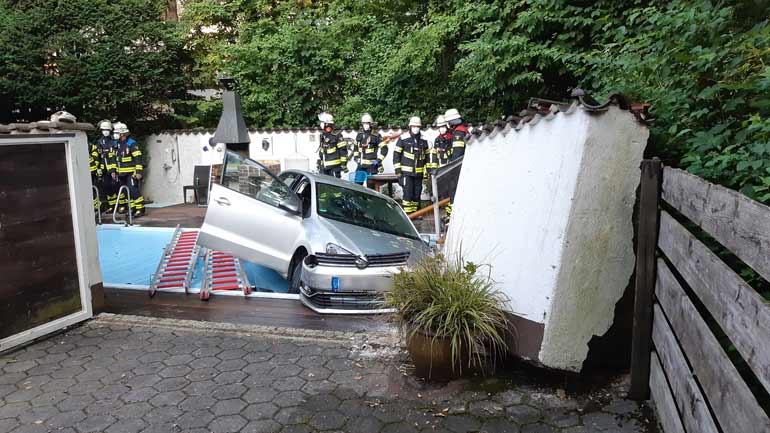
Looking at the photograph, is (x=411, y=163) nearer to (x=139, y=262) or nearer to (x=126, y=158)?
(x=139, y=262)

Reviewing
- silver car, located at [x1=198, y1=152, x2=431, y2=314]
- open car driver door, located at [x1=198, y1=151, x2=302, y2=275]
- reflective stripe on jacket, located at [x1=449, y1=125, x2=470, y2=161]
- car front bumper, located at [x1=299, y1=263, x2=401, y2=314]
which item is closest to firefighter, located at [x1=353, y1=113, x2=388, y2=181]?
reflective stripe on jacket, located at [x1=449, y1=125, x2=470, y2=161]

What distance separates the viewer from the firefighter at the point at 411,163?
11.6m

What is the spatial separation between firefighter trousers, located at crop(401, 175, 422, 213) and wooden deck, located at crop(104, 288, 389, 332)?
5548 mm

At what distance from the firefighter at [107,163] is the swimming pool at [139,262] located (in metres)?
2.88

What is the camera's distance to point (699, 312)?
2.46m

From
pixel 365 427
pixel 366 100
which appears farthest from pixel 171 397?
pixel 366 100

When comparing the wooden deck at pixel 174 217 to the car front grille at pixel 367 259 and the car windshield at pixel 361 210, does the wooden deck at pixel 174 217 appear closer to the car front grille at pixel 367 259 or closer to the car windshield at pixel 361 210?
the car windshield at pixel 361 210

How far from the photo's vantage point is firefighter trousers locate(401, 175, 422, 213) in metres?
11.6

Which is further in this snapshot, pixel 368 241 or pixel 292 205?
pixel 292 205

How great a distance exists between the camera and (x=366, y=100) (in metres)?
17.9

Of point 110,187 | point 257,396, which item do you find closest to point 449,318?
point 257,396

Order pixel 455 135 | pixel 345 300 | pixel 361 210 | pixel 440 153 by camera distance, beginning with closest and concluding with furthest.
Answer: pixel 345 300
pixel 361 210
pixel 455 135
pixel 440 153

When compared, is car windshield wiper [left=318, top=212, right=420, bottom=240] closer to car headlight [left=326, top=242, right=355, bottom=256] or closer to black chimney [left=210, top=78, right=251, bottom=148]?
car headlight [left=326, top=242, right=355, bottom=256]

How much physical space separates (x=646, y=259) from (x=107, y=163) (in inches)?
540
